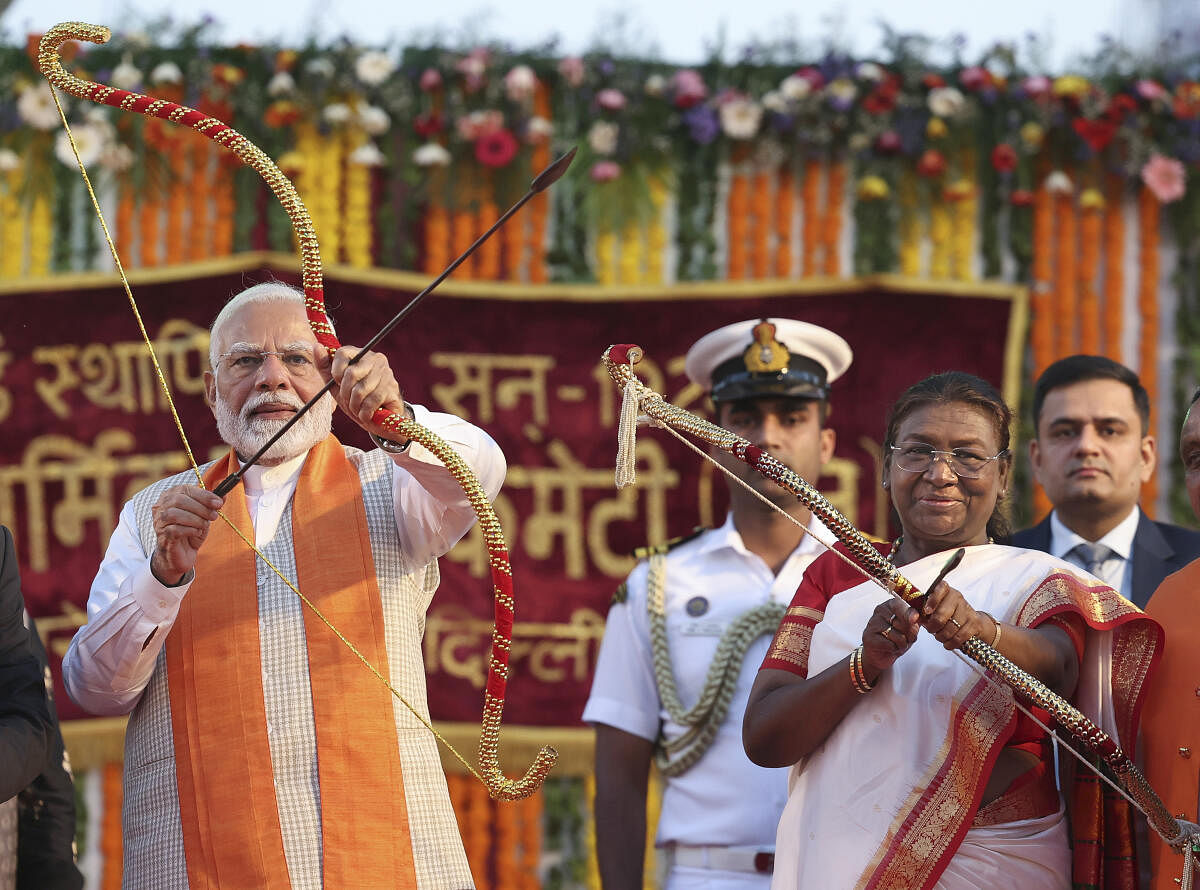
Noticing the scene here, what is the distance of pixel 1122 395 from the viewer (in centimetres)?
396

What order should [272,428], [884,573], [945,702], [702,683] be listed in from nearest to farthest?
[884,573] → [945,702] → [272,428] → [702,683]

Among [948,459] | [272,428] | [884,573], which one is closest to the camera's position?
[884,573]

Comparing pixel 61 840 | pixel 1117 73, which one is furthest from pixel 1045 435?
pixel 61 840

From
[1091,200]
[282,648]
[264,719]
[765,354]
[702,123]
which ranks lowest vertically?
[264,719]

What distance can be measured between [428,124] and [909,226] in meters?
1.66

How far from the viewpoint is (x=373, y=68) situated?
530cm

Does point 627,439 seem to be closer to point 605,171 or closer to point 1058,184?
point 605,171

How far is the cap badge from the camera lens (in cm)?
375

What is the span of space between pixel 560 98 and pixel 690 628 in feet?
7.82

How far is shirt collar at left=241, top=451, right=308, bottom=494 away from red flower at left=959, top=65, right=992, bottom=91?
10.2 feet

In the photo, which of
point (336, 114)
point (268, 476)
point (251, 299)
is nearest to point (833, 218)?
point (336, 114)

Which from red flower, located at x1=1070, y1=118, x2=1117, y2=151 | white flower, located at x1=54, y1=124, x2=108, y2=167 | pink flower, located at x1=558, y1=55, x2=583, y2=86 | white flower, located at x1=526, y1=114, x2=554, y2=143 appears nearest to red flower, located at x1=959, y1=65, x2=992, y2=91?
red flower, located at x1=1070, y1=118, x2=1117, y2=151

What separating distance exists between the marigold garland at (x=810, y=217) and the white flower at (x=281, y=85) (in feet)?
5.79

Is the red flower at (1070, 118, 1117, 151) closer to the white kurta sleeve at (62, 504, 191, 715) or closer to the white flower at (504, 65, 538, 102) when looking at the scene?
the white flower at (504, 65, 538, 102)
